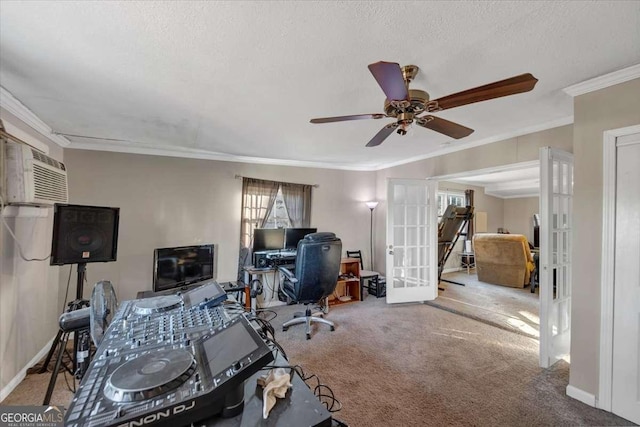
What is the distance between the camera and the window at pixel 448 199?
6.38 meters

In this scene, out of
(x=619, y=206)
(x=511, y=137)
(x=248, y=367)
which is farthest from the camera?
(x=511, y=137)

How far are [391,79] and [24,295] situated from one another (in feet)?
11.0

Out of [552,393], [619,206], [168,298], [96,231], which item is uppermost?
[619,206]

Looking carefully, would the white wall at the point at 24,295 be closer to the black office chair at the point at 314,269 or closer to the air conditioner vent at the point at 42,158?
the air conditioner vent at the point at 42,158

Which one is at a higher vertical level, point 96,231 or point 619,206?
point 619,206

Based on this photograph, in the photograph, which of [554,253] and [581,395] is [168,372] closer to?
[581,395]

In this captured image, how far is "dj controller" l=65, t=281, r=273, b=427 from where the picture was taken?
546mm

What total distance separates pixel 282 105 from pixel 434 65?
1185mm

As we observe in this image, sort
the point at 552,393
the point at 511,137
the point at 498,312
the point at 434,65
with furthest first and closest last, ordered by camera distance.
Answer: the point at 498,312 < the point at 511,137 < the point at 552,393 < the point at 434,65

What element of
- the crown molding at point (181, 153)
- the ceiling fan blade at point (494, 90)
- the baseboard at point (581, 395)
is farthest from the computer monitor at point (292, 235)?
the baseboard at point (581, 395)

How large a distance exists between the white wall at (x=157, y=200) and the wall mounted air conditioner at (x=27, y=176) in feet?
4.24

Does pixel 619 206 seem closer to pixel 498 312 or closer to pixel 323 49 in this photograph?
pixel 323 49

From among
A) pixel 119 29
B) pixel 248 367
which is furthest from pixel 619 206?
pixel 119 29

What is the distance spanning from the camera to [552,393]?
2.10 meters
